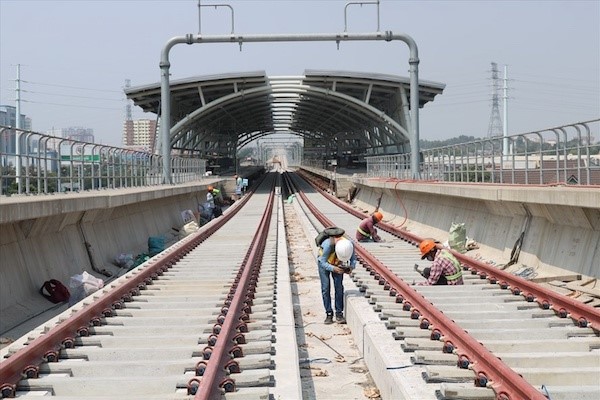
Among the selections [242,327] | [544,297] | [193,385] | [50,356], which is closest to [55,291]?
[242,327]

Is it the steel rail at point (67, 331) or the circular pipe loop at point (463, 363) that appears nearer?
the steel rail at point (67, 331)

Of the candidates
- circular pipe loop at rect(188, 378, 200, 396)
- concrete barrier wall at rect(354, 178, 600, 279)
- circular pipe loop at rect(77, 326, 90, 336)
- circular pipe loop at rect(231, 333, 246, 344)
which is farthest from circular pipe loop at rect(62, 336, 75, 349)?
concrete barrier wall at rect(354, 178, 600, 279)

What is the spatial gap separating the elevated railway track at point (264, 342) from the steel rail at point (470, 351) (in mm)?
16

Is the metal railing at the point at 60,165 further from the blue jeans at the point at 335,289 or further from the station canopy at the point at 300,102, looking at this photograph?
the station canopy at the point at 300,102

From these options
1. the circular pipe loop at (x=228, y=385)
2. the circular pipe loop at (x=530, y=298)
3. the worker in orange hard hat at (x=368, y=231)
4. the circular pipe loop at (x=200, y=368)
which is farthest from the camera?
the worker in orange hard hat at (x=368, y=231)

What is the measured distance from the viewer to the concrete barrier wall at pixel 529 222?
38.3 ft

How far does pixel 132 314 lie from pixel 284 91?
53.5 m

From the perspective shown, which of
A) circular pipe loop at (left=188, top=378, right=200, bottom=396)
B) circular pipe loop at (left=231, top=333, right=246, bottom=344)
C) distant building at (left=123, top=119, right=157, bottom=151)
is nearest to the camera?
circular pipe loop at (left=188, top=378, right=200, bottom=396)

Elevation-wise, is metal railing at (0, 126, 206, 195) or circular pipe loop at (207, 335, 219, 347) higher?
metal railing at (0, 126, 206, 195)

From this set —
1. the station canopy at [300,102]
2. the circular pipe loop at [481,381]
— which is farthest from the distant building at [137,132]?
the circular pipe loop at [481,381]

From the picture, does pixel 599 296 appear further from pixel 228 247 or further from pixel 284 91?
pixel 284 91

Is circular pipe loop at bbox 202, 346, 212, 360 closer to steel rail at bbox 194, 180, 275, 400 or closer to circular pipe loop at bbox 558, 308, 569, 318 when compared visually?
steel rail at bbox 194, 180, 275, 400

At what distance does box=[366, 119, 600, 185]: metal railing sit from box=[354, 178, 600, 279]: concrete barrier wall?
854 mm

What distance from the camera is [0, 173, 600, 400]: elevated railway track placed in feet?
20.6
